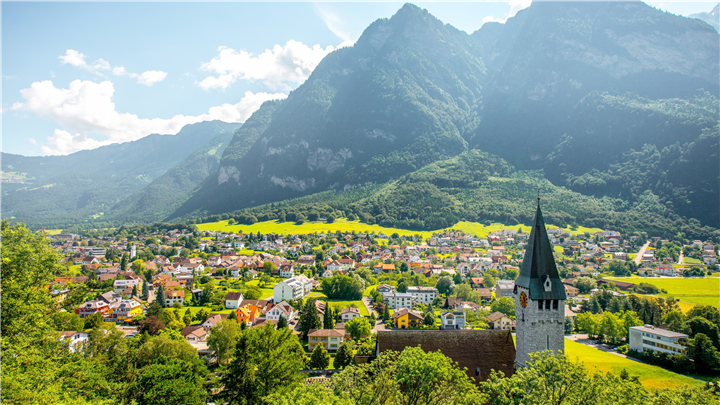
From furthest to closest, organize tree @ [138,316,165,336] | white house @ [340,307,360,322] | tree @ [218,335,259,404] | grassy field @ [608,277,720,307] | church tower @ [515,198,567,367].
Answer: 1. grassy field @ [608,277,720,307]
2. white house @ [340,307,360,322]
3. tree @ [138,316,165,336]
4. tree @ [218,335,259,404]
5. church tower @ [515,198,567,367]

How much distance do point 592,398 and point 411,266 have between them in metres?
90.6

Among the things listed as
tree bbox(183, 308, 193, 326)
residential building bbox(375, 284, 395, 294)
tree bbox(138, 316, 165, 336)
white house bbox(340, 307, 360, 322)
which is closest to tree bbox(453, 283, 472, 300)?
residential building bbox(375, 284, 395, 294)

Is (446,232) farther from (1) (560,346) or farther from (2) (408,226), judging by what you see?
(1) (560,346)


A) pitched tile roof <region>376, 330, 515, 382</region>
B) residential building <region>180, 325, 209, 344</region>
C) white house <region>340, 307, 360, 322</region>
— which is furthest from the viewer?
white house <region>340, 307, 360, 322</region>

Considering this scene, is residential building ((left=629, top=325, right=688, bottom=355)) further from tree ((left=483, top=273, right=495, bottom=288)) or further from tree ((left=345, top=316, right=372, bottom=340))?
tree ((left=483, top=273, right=495, bottom=288))

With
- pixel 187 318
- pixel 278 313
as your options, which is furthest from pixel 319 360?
pixel 187 318

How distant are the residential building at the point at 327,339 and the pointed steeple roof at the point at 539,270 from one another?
3111 centimetres

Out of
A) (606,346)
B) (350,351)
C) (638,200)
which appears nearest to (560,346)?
(350,351)

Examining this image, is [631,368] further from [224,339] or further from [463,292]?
[224,339]

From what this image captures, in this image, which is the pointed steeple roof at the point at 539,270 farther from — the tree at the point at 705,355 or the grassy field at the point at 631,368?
the tree at the point at 705,355

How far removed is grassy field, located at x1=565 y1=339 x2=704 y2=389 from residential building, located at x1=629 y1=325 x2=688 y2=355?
3.24m

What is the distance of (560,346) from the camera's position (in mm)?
20922

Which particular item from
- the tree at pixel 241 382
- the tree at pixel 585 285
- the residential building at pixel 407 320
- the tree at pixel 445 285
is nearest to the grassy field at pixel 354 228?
the tree at pixel 585 285

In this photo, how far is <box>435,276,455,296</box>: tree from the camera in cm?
8256
